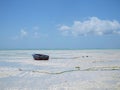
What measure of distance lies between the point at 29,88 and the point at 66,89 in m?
1.93

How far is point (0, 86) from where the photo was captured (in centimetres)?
1128

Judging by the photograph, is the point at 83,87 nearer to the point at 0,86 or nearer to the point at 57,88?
the point at 57,88

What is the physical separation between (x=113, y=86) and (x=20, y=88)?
4.92 meters

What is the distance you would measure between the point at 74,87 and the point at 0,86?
399cm

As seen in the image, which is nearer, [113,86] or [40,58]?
[113,86]

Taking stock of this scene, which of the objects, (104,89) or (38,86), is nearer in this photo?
(104,89)

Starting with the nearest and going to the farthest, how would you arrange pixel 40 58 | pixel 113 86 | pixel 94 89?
pixel 94 89 < pixel 113 86 < pixel 40 58

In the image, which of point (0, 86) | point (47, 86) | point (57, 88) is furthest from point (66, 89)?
point (0, 86)

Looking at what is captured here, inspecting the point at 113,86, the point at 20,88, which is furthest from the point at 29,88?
the point at 113,86

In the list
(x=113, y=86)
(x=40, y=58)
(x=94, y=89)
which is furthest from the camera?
(x=40, y=58)

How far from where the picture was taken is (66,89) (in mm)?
10352

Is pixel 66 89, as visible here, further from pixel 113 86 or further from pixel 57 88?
pixel 113 86

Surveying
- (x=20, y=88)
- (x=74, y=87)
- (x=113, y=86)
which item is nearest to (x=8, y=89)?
(x=20, y=88)

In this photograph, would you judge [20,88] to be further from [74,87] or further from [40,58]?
[40,58]
